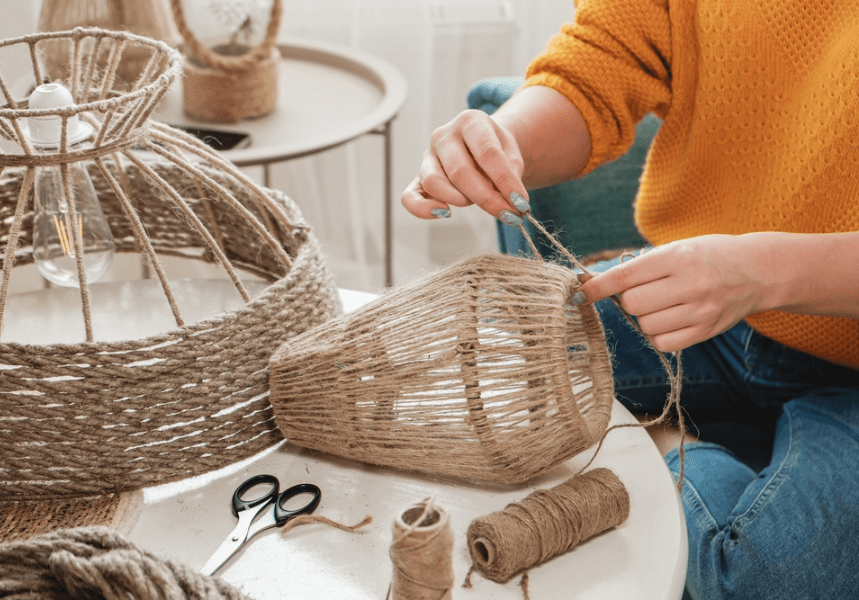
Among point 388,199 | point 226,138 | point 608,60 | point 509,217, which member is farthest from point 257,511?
point 388,199

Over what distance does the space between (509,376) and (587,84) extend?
0.45m

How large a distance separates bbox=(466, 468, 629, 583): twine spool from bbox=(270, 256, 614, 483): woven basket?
0.04 meters

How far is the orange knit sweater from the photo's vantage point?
83 centimetres

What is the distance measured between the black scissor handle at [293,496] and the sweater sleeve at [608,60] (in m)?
0.53

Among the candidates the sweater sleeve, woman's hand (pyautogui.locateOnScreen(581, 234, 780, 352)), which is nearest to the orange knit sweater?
the sweater sleeve

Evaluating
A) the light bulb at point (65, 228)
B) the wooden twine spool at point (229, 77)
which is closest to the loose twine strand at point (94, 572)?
the light bulb at point (65, 228)

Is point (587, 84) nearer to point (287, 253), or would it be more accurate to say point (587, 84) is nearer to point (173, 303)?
point (287, 253)

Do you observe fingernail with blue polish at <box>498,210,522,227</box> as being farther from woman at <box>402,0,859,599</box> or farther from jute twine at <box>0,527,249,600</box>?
jute twine at <box>0,527,249,600</box>

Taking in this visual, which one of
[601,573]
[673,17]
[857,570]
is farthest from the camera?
[673,17]

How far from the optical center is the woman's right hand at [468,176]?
2.34 feet

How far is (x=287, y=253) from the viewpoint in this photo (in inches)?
32.4

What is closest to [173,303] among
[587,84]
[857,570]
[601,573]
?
[601,573]

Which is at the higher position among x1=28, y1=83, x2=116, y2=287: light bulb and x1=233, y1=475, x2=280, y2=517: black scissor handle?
x1=28, y1=83, x2=116, y2=287: light bulb

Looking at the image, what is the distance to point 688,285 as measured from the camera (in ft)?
2.15
